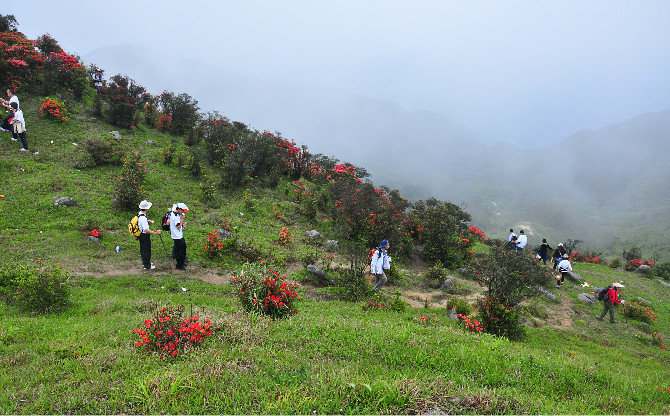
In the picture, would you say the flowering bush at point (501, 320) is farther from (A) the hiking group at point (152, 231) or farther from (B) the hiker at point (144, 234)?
(B) the hiker at point (144, 234)

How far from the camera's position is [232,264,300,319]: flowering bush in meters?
7.43

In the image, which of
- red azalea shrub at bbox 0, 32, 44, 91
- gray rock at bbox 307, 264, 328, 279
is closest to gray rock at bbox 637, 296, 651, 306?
gray rock at bbox 307, 264, 328, 279

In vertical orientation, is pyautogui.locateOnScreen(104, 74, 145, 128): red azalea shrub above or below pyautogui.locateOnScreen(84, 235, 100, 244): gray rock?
above

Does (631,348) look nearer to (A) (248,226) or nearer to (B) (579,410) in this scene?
(B) (579,410)

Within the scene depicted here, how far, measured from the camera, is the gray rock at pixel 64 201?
12.5 metres

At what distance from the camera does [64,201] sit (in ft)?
41.5

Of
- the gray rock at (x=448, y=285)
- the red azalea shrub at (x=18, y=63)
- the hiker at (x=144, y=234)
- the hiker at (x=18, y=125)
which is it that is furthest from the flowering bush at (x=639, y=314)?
the red azalea shrub at (x=18, y=63)

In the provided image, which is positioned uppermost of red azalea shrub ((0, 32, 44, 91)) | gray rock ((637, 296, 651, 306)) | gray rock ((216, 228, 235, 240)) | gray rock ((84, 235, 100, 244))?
red azalea shrub ((0, 32, 44, 91))

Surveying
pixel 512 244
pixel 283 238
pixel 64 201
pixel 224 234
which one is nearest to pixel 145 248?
pixel 224 234

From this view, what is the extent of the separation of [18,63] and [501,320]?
93.1 ft

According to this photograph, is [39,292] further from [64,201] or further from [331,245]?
[331,245]

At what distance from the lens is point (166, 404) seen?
394cm

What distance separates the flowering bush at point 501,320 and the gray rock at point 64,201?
641 inches

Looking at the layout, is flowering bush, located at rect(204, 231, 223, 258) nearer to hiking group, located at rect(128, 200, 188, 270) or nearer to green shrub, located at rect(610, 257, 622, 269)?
hiking group, located at rect(128, 200, 188, 270)
